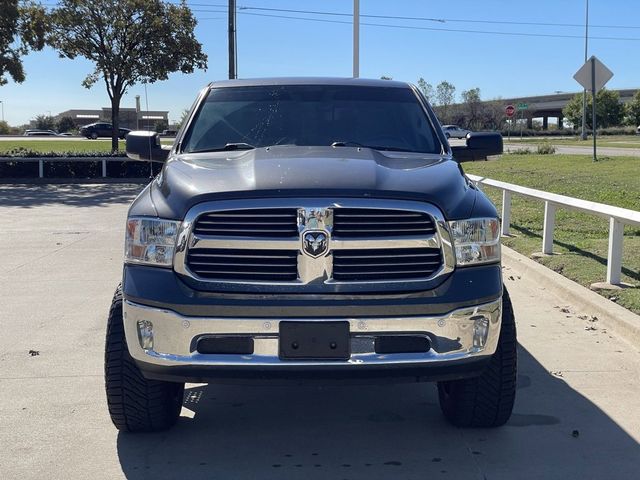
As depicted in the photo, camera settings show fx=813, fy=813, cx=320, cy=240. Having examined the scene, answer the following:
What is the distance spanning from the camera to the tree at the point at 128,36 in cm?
2917

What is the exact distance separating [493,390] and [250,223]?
161 cm

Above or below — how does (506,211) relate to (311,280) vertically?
below

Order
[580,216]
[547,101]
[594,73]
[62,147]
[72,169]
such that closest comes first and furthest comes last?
1. [580,216]
2. [594,73]
3. [72,169]
4. [62,147]
5. [547,101]

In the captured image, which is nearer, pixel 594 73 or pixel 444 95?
pixel 594 73

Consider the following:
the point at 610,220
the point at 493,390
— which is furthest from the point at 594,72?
the point at 493,390

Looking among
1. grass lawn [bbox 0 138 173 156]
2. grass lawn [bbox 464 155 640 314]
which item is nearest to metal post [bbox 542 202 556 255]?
grass lawn [bbox 464 155 640 314]

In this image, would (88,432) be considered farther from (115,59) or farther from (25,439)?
(115,59)

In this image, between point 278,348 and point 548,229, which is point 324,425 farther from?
point 548,229

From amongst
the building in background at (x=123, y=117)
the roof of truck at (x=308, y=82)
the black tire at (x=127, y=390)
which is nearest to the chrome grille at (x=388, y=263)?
the black tire at (x=127, y=390)

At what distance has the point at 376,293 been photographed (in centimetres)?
379

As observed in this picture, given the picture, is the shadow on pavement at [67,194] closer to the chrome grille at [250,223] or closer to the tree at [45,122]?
the chrome grille at [250,223]

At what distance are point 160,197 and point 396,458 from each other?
5.87 ft

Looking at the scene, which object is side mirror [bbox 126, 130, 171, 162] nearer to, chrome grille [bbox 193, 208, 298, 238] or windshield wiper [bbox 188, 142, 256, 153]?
windshield wiper [bbox 188, 142, 256, 153]

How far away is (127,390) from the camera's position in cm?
421
